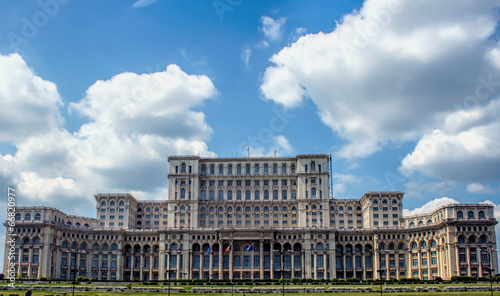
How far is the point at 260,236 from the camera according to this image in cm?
17925

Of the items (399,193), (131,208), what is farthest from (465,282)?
→ (131,208)

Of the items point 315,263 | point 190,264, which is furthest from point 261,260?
point 190,264

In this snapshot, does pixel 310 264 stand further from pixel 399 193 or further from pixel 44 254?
pixel 44 254

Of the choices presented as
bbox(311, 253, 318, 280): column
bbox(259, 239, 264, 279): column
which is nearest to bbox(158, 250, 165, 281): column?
bbox(259, 239, 264, 279): column

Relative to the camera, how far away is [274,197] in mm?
199000

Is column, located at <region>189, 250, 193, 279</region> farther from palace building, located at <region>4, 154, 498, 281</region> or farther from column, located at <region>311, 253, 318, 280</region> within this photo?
column, located at <region>311, 253, 318, 280</region>

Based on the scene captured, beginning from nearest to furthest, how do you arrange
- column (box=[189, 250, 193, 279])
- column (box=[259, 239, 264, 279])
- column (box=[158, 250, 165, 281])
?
1. column (box=[259, 239, 264, 279])
2. column (box=[158, 250, 165, 281])
3. column (box=[189, 250, 193, 279])

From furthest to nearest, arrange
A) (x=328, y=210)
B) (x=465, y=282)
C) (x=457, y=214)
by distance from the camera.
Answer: (x=328, y=210) → (x=457, y=214) → (x=465, y=282)

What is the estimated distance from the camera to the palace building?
167 metres

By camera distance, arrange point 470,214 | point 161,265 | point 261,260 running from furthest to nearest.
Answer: point 161,265 < point 261,260 < point 470,214

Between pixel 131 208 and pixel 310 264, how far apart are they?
229 feet

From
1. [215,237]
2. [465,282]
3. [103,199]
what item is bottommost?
[465,282]

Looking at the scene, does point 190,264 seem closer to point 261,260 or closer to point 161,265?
point 161,265

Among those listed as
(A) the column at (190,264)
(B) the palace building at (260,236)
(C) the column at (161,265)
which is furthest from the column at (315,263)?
(C) the column at (161,265)
